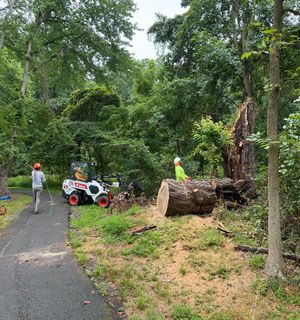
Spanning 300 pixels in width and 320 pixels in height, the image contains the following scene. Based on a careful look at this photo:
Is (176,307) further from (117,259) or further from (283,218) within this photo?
(283,218)

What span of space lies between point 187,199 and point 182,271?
2.34 m

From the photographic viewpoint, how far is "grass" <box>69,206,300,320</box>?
3.74 metres

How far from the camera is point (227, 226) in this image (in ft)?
20.4

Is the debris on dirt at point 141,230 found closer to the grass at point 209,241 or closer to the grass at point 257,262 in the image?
the grass at point 209,241

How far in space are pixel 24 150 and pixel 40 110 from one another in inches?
87.3

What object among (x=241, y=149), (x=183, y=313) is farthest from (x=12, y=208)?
(x=183, y=313)

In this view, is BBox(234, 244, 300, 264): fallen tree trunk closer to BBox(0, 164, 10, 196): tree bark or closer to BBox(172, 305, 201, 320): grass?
BBox(172, 305, 201, 320): grass

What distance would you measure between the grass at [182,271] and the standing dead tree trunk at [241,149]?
7.34 feet

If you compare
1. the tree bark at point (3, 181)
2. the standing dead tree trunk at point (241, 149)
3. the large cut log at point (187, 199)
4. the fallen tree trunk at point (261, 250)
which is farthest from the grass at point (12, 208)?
the standing dead tree trunk at point (241, 149)

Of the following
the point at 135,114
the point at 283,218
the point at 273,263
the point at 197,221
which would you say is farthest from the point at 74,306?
the point at 135,114

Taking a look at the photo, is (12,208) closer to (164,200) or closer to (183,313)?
(164,200)

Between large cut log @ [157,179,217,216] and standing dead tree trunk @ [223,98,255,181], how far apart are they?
84.7 inches

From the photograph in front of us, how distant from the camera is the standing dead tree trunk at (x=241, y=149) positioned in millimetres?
8797

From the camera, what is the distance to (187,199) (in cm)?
687
